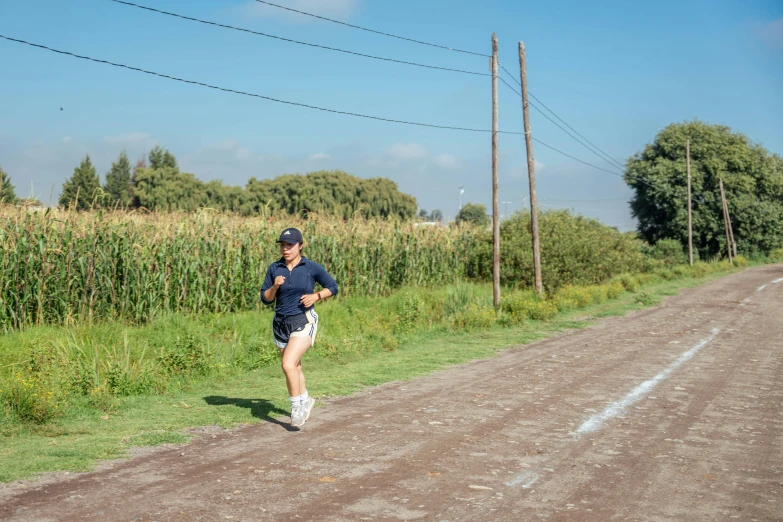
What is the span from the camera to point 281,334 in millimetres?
7984

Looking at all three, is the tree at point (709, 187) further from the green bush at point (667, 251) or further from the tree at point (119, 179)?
the tree at point (119, 179)

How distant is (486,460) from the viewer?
22.1 ft

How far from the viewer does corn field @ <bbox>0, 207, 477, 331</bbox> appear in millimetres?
13977

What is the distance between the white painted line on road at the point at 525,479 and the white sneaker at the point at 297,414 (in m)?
2.59

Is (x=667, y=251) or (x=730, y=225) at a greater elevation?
(x=730, y=225)

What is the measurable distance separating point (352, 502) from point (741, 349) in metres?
11.9

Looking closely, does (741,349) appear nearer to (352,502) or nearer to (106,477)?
(352,502)

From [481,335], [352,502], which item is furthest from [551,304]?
[352,502]

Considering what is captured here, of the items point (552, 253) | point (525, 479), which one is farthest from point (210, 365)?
point (552, 253)

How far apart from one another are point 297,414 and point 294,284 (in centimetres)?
139

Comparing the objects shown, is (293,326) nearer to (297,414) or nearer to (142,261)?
(297,414)

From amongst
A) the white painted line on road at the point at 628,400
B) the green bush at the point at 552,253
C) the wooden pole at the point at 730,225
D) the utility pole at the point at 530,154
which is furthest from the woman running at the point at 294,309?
the wooden pole at the point at 730,225

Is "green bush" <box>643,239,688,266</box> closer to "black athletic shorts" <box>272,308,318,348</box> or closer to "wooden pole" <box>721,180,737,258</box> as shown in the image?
"wooden pole" <box>721,180,737,258</box>

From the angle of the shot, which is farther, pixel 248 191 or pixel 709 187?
pixel 248 191
